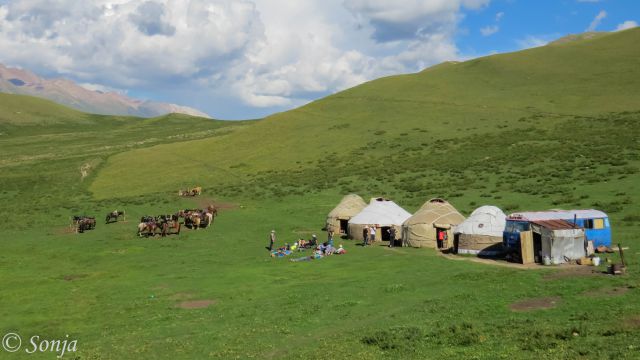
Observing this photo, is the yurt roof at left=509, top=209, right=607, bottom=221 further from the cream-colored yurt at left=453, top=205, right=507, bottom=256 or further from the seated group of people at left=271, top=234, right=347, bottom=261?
the seated group of people at left=271, top=234, right=347, bottom=261

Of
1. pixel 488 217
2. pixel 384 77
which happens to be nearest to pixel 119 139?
pixel 384 77

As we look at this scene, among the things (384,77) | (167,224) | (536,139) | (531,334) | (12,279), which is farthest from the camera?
(384,77)

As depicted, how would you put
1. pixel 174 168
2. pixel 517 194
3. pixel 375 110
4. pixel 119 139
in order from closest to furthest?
1. pixel 517 194
2. pixel 174 168
3. pixel 375 110
4. pixel 119 139

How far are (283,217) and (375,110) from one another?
60.9 meters

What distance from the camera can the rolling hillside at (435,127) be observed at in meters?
69.8

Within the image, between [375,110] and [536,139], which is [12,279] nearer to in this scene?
[536,139]

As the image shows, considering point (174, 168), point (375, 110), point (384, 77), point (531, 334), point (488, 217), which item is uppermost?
point (384, 77)

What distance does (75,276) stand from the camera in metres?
30.8

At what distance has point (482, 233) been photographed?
30.8 meters
